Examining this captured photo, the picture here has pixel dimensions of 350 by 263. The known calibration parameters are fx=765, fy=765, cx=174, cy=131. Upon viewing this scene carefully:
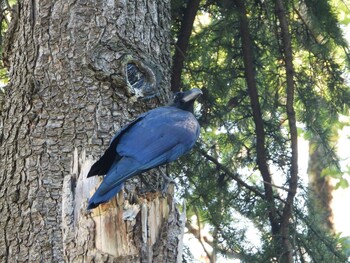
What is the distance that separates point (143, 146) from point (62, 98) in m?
0.50

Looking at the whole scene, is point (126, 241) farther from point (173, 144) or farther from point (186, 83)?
point (186, 83)

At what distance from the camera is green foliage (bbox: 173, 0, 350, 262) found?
4648mm

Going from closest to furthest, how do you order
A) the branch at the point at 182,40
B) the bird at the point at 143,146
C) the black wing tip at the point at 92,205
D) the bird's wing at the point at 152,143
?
the black wing tip at the point at 92,205
the bird at the point at 143,146
the bird's wing at the point at 152,143
the branch at the point at 182,40

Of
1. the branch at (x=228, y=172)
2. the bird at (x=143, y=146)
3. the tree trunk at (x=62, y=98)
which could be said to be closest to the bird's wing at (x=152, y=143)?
the bird at (x=143, y=146)

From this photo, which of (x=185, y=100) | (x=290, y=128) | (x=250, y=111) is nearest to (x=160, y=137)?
(x=185, y=100)

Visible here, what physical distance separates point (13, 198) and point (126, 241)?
0.86 meters

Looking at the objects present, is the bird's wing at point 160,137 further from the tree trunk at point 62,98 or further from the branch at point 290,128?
the branch at point 290,128

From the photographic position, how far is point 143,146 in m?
2.89

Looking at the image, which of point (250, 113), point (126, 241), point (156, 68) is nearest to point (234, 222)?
point (250, 113)

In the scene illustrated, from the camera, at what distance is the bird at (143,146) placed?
2.58 metres

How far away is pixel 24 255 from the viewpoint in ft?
9.89

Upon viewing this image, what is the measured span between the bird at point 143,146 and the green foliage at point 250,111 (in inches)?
57.0

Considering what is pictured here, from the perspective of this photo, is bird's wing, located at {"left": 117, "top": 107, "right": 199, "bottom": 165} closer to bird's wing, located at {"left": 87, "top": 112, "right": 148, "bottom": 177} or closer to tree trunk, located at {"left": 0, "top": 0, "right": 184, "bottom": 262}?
bird's wing, located at {"left": 87, "top": 112, "right": 148, "bottom": 177}

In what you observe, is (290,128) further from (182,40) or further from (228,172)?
(182,40)
